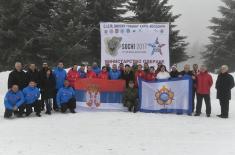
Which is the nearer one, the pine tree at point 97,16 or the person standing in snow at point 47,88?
the person standing in snow at point 47,88

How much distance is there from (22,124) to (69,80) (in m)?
3.09

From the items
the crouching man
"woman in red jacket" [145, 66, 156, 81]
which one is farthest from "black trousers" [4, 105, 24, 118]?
"woman in red jacket" [145, 66, 156, 81]

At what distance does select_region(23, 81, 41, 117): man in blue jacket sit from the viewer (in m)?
13.5

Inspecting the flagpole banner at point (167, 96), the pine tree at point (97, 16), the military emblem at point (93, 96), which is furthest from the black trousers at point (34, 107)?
the pine tree at point (97, 16)

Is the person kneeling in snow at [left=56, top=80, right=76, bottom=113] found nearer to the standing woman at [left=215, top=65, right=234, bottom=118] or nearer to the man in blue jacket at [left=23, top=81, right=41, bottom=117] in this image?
the man in blue jacket at [left=23, top=81, right=41, bottom=117]

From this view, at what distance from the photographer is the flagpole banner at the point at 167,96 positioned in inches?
556

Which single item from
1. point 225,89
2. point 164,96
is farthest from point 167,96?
point 225,89

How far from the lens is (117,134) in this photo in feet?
35.1

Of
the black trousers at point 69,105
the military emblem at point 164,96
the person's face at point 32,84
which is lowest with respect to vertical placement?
the black trousers at point 69,105

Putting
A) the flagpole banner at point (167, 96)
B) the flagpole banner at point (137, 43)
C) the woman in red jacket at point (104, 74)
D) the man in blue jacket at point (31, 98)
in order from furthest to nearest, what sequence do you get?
the flagpole banner at point (137, 43), the woman in red jacket at point (104, 74), the flagpole banner at point (167, 96), the man in blue jacket at point (31, 98)

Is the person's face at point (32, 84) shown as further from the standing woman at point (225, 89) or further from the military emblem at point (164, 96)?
the standing woman at point (225, 89)

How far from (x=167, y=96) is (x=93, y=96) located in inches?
95.5

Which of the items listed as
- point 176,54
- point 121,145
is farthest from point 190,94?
point 176,54

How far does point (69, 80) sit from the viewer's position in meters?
14.7
